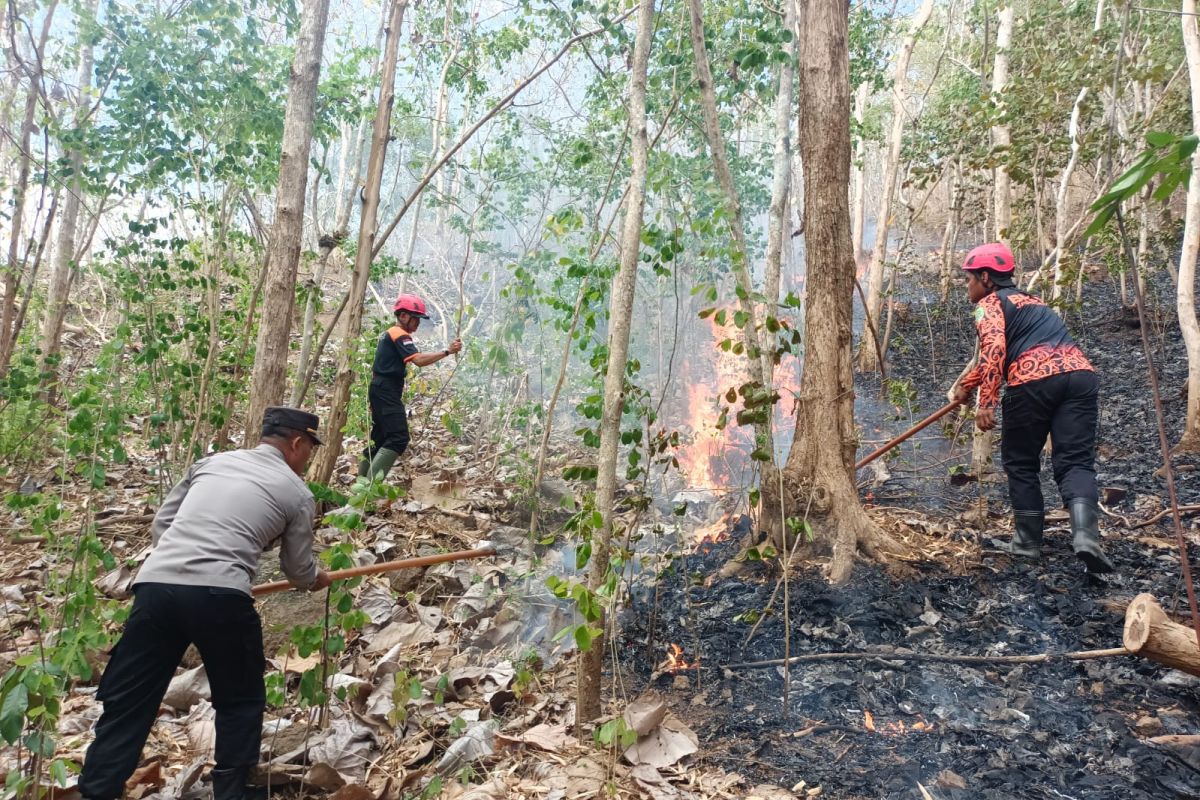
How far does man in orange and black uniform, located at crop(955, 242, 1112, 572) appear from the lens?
3.97 metres

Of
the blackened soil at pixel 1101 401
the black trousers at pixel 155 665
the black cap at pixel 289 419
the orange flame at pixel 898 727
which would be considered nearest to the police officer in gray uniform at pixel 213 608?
the black trousers at pixel 155 665

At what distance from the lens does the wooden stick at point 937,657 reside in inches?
124

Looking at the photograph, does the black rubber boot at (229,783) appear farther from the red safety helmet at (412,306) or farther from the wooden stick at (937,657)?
the red safety helmet at (412,306)

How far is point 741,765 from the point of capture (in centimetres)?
295

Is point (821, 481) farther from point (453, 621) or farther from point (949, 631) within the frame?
point (453, 621)

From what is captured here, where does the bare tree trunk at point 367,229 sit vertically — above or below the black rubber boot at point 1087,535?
above

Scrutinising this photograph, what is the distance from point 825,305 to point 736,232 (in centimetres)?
94

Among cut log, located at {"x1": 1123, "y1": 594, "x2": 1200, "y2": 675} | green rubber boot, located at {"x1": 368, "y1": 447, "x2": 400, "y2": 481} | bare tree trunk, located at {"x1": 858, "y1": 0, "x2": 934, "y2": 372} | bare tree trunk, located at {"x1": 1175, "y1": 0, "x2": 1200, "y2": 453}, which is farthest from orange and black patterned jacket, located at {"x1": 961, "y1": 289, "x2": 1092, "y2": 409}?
bare tree trunk, located at {"x1": 858, "y1": 0, "x2": 934, "y2": 372}

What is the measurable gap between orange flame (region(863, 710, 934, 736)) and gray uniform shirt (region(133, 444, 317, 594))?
8.66ft

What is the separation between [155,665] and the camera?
9.05 feet

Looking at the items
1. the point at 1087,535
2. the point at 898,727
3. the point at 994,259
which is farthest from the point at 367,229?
the point at 1087,535

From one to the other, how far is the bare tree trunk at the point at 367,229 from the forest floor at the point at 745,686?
40.2 inches

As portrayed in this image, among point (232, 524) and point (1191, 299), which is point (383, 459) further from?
point (1191, 299)

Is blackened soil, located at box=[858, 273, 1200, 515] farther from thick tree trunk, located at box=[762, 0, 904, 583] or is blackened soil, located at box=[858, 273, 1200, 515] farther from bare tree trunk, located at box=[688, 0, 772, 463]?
bare tree trunk, located at box=[688, 0, 772, 463]
